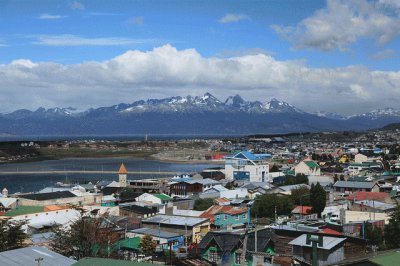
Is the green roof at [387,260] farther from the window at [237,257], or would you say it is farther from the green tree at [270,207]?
the green tree at [270,207]

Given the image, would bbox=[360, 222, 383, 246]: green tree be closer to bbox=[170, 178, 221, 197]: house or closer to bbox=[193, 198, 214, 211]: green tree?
bbox=[193, 198, 214, 211]: green tree

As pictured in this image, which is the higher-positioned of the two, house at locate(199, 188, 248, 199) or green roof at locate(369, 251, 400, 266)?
green roof at locate(369, 251, 400, 266)

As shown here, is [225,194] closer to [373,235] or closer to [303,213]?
[303,213]

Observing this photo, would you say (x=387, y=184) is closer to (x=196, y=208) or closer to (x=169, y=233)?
(x=196, y=208)

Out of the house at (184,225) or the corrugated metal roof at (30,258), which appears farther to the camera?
the house at (184,225)

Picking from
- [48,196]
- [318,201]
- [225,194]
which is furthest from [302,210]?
[48,196]

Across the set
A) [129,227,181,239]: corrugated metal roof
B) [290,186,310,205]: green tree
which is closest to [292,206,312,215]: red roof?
[290,186,310,205]: green tree

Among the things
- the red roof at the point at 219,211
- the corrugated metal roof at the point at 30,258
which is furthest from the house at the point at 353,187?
the corrugated metal roof at the point at 30,258
